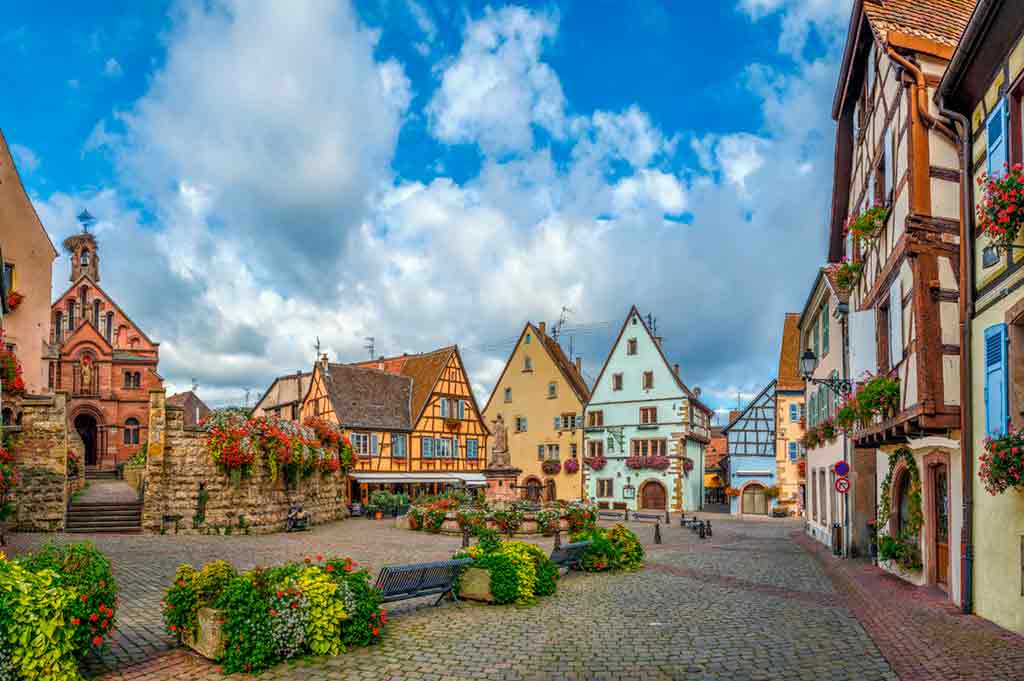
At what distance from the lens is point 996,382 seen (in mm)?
10359

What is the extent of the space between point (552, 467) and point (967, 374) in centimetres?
3981

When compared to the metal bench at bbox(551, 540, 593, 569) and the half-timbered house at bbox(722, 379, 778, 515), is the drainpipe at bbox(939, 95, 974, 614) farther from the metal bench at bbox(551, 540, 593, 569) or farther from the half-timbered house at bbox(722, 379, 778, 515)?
the half-timbered house at bbox(722, 379, 778, 515)

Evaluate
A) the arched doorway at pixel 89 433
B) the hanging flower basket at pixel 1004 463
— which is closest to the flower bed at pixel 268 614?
the hanging flower basket at pixel 1004 463

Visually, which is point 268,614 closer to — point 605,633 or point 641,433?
point 605,633

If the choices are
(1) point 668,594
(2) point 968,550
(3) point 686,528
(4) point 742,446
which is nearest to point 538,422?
(4) point 742,446

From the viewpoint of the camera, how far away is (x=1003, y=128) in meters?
10.2

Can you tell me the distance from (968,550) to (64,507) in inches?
866

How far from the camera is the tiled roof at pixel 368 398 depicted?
40375 millimetres

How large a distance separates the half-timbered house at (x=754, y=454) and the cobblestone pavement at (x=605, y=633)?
2642 cm

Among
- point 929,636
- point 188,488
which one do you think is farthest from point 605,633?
point 188,488

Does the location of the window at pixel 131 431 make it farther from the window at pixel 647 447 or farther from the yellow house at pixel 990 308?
the yellow house at pixel 990 308

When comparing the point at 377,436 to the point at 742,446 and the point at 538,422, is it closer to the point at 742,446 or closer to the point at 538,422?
the point at 538,422

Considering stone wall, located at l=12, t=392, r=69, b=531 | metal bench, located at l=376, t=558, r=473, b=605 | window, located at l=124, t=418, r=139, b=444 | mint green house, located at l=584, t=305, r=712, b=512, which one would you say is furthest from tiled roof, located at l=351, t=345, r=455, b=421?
metal bench, located at l=376, t=558, r=473, b=605

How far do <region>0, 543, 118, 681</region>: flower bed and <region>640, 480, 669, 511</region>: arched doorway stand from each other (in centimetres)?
3977
